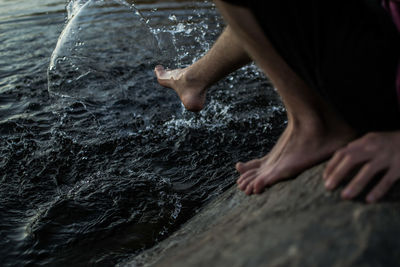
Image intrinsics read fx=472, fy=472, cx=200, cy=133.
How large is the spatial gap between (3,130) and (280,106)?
1.99 m

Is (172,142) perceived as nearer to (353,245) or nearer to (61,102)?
(61,102)

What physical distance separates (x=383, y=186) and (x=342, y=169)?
119 millimetres

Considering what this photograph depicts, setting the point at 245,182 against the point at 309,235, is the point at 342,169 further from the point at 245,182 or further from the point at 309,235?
the point at 245,182

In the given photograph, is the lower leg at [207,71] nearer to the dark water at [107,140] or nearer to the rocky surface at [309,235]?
the dark water at [107,140]

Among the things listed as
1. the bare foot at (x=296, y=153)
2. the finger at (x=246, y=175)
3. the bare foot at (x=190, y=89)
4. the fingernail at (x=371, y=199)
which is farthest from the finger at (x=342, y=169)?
the bare foot at (x=190, y=89)

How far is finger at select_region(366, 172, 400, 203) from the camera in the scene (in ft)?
4.01

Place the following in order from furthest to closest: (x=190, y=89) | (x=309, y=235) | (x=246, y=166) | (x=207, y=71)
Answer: (x=190, y=89)
(x=207, y=71)
(x=246, y=166)
(x=309, y=235)

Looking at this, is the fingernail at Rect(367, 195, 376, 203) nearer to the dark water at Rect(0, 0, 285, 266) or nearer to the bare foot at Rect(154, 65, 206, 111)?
the dark water at Rect(0, 0, 285, 266)

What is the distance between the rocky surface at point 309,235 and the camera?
40.3 inches

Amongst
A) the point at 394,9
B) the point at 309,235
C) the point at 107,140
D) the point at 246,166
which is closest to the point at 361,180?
the point at 309,235

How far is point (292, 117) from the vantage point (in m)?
1.67

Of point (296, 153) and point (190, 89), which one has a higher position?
point (190, 89)

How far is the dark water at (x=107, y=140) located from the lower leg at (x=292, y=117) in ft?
2.64

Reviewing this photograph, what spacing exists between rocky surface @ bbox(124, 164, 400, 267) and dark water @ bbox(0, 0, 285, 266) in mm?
976
